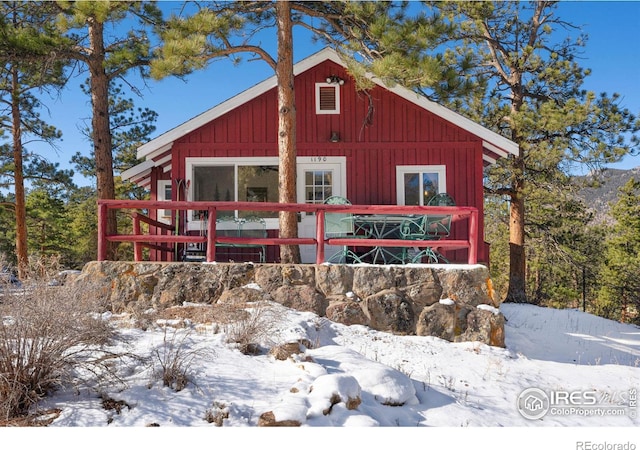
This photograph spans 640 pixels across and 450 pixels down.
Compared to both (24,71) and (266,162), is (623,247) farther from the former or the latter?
(24,71)

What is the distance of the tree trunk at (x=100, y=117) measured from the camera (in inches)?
439

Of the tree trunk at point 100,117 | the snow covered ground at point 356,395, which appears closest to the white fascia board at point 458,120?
the snow covered ground at point 356,395

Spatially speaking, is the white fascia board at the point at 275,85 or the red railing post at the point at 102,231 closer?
the red railing post at the point at 102,231


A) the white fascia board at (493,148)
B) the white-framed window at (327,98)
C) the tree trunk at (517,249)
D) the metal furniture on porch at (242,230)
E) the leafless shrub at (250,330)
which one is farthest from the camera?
the tree trunk at (517,249)

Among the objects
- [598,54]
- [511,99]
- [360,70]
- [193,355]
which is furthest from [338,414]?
[598,54]

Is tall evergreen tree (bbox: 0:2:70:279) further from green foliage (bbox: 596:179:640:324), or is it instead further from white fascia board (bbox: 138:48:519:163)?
green foliage (bbox: 596:179:640:324)

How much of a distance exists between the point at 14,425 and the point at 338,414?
238 centimetres

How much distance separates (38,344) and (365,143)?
7398 millimetres

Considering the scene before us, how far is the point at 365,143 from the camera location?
1028cm

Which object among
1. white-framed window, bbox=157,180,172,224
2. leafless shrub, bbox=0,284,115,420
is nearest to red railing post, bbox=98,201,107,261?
→ leafless shrub, bbox=0,284,115,420

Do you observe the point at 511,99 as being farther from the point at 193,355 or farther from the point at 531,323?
the point at 193,355

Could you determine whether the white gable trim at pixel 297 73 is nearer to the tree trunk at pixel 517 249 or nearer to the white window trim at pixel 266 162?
the white window trim at pixel 266 162

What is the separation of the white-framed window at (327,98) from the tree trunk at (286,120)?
142 centimetres

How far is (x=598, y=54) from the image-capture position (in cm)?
1439
